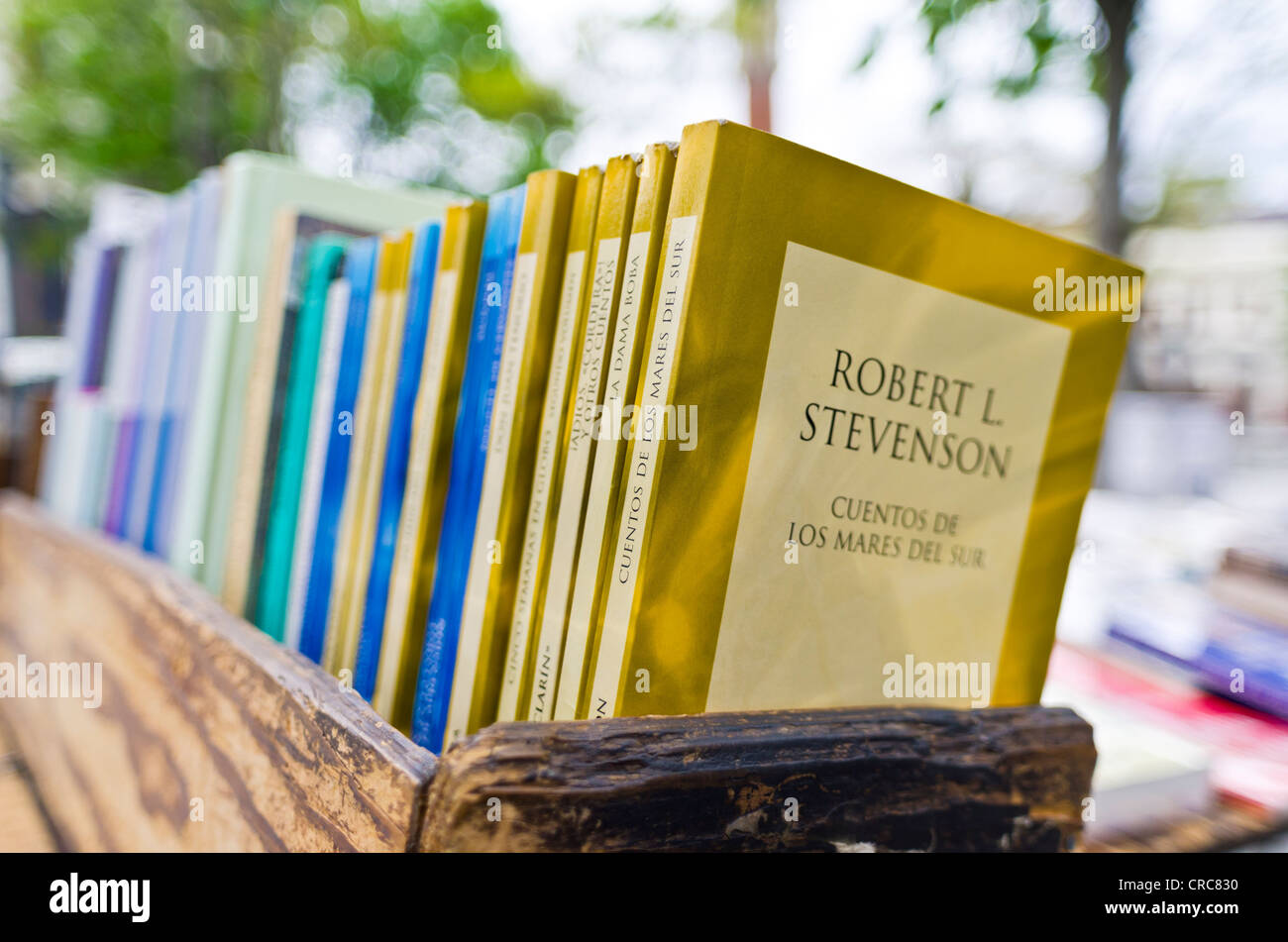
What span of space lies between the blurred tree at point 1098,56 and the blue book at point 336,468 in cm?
85

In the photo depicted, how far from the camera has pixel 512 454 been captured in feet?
1.69

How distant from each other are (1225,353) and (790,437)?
1216 cm

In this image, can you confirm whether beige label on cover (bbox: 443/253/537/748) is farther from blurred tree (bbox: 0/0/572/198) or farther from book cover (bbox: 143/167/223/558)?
blurred tree (bbox: 0/0/572/198)

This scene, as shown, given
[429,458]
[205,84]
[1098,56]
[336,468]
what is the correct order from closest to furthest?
[429,458] < [336,468] < [1098,56] < [205,84]

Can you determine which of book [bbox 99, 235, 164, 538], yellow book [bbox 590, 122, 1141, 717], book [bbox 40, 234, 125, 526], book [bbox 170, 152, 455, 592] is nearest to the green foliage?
yellow book [bbox 590, 122, 1141, 717]

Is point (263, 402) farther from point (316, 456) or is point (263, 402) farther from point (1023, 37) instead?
point (1023, 37)

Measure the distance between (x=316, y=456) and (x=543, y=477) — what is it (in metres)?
0.31

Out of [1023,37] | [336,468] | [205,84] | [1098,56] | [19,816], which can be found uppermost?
[205,84]

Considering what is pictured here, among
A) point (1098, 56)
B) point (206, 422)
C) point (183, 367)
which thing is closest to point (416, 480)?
point (206, 422)

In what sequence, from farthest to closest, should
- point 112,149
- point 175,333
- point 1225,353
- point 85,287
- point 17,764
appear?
1. point 1225,353
2. point 112,149
3. point 85,287
4. point 17,764
5. point 175,333

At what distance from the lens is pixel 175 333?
3.04 ft

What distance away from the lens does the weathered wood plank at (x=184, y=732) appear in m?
0.42

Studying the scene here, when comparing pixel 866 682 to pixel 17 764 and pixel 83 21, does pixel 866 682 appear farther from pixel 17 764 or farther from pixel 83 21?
pixel 83 21
